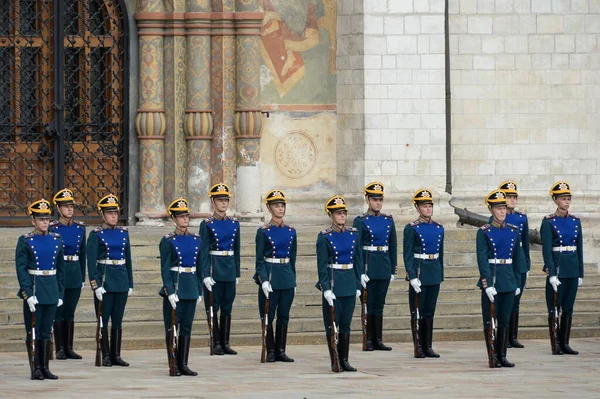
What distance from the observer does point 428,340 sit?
1758cm

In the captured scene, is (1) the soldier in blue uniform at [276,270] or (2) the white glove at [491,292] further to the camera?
(1) the soldier in blue uniform at [276,270]

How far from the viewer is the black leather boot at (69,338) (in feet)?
56.7

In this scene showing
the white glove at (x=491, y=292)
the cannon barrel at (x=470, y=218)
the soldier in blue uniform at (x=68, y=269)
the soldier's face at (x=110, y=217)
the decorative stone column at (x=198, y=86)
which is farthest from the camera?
the cannon barrel at (x=470, y=218)

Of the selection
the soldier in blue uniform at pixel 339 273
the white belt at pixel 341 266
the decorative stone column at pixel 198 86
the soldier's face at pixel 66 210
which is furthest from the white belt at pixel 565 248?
the decorative stone column at pixel 198 86

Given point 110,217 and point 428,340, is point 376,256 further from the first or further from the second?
point 110,217

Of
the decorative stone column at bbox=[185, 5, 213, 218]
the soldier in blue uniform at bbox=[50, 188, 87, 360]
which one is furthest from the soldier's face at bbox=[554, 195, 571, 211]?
the decorative stone column at bbox=[185, 5, 213, 218]

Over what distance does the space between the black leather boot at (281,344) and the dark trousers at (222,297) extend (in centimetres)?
87

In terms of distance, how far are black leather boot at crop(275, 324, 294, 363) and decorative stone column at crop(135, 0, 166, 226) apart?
5.30 meters

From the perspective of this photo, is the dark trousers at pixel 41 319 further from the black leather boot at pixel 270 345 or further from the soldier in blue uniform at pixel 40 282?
the black leather boot at pixel 270 345

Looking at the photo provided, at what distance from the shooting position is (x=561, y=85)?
23.1m

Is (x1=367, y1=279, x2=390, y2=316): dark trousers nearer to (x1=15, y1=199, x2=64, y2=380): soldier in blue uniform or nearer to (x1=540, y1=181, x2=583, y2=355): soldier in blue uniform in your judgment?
(x1=540, y1=181, x2=583, y2=355): soldier in blue uniform

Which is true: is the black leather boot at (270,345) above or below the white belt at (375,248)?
below

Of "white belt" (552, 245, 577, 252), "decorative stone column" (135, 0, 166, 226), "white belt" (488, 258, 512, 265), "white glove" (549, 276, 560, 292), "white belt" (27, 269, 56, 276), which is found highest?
"decorative stone column" (135, 0, 166, 226)

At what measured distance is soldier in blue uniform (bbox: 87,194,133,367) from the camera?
1681 centimetres
